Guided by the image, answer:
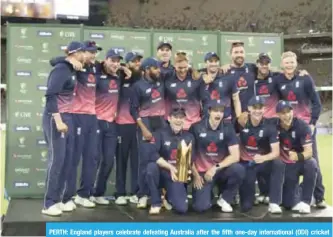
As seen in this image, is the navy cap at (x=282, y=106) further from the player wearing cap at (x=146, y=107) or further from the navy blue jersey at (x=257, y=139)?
the player wearing cap at (x=146, y=107)

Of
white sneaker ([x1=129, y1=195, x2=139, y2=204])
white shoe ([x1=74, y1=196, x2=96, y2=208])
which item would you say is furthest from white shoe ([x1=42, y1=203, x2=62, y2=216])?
white sneaker ([x1=129, y1=195, x2=139, y2=204])

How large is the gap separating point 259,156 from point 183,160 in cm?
94

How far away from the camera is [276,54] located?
8.18m

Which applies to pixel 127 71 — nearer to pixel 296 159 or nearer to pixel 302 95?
pixel 302 95

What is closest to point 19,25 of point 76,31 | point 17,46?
point 17,46

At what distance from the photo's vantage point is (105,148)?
6.70 metres

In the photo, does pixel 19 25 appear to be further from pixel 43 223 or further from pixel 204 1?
pixel 204 1

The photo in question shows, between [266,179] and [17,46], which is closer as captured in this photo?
[266,179]

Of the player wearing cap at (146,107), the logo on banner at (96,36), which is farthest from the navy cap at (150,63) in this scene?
the logo on banner at (96,36)

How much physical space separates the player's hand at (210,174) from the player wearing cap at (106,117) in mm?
1259

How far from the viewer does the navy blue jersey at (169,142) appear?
625 cm

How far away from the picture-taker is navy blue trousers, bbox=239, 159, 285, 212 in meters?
6.28

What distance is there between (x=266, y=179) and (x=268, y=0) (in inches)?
917

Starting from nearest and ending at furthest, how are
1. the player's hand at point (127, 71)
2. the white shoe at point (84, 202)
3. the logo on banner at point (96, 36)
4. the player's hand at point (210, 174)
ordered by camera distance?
the player's hand at point (210, 174), the white shoe at point (84, 202), the player's hand at point (127, 71), the logo on banner at point (96, 36)
